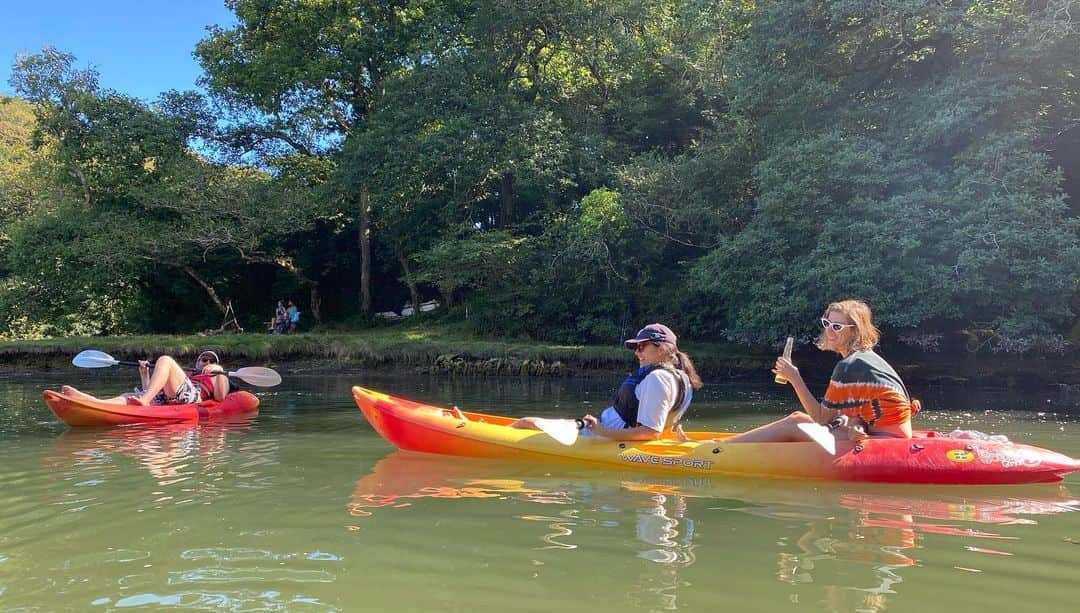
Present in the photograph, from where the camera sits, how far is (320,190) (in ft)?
67.1

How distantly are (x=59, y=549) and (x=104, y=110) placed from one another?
20.6 meters

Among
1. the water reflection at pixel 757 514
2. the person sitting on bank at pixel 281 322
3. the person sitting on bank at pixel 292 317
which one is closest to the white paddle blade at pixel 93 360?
the water reflection at pixel 757 514

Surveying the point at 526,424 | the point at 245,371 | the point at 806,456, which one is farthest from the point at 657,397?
the point at 245,371

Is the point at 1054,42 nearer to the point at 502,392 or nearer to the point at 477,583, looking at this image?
the point at 502,392

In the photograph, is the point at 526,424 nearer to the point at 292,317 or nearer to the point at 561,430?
the point at 561,430

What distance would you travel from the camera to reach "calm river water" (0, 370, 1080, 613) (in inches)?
111

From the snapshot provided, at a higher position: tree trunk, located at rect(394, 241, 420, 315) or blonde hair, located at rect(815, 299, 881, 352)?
tree trunk, located at rect(394, 241, 420, 315)

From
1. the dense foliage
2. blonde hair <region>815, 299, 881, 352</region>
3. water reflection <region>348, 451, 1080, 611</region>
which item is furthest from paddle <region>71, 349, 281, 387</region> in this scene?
the dense foliage

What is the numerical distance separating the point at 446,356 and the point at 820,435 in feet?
36.9

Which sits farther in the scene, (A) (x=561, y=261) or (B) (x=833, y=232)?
(A) (x=561, y=261)

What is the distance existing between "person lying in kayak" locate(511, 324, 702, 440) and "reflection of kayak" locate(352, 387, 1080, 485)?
95 mm

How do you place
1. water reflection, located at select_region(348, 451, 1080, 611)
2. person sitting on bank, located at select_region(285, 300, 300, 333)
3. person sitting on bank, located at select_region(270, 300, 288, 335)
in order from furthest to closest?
person sitting on bank, located at select_region(285, 300, 300, 333) → person sitting on bank, located at select_region(270, 300, 288, 335) → water reflection, located at select_region(348, 451, 1080, 611)

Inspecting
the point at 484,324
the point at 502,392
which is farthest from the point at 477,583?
the point at 484,324

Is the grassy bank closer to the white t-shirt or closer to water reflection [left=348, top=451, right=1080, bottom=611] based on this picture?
water reflection [left=348, top=451, right=1080, bottom=611]
